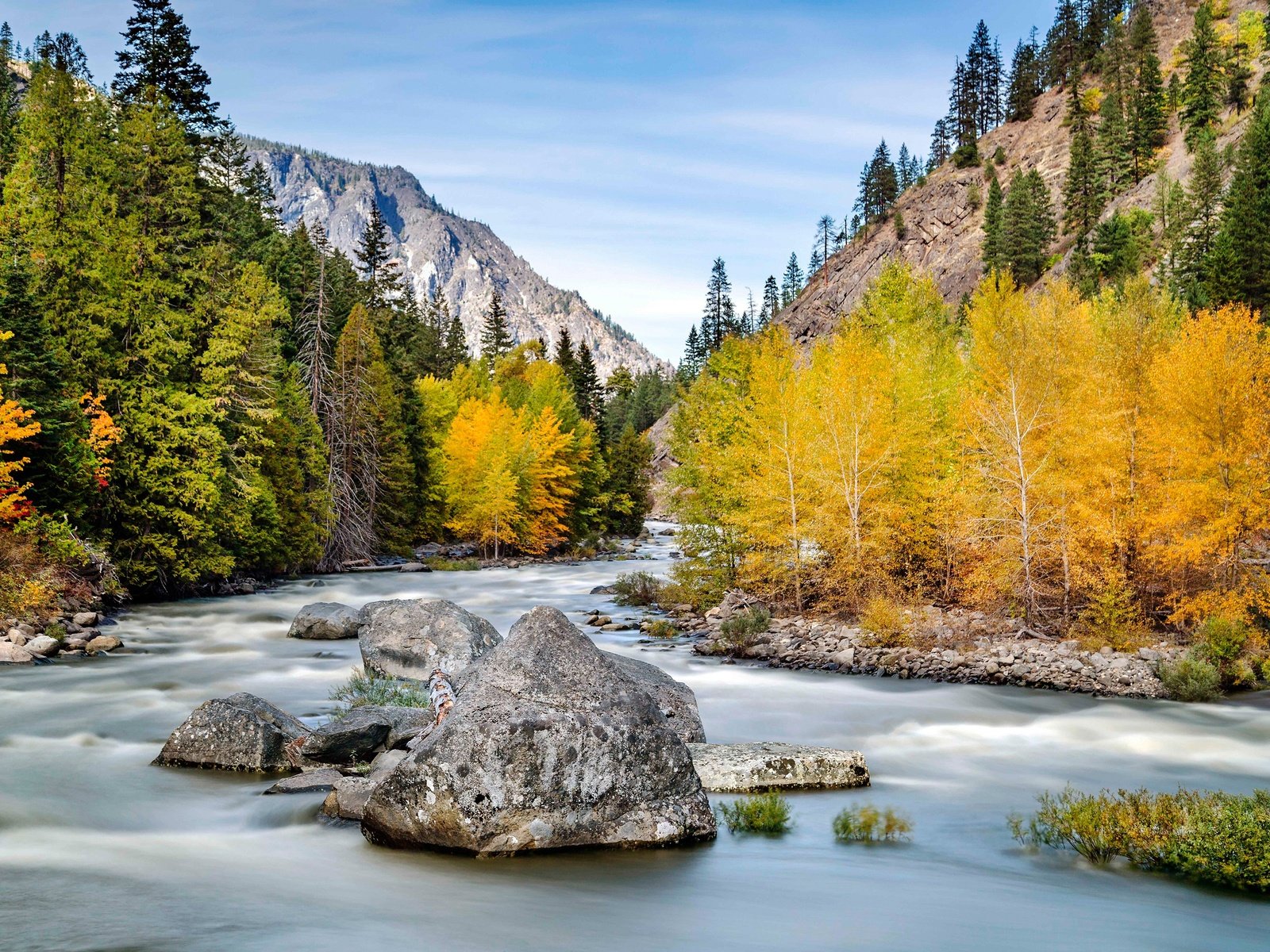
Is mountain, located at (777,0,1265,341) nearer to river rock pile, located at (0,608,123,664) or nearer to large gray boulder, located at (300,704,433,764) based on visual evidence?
river rock pile, located at (0,608,123,664)

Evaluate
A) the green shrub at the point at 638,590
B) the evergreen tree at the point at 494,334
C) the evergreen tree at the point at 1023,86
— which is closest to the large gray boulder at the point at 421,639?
the green shrub at the point at 638,590

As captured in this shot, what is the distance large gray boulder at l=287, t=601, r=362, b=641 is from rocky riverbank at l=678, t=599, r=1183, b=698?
29.8 feet

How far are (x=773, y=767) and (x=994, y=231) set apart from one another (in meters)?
90.1

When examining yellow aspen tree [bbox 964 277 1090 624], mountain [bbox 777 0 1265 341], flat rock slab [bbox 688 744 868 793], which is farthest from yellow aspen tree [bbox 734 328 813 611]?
mountain [bbox 777 0 1265 341]

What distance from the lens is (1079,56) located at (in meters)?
118

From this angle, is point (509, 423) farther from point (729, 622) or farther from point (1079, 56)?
point (1079, 56)

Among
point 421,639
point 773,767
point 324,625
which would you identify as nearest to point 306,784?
point 773,767

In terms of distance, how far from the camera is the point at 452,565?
45312 millimetres

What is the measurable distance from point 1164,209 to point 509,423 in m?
57.4

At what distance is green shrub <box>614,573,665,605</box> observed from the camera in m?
32.6

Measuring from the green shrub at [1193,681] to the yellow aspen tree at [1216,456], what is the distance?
11.8ft

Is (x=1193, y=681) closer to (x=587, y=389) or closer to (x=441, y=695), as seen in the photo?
(x=441, y=695)

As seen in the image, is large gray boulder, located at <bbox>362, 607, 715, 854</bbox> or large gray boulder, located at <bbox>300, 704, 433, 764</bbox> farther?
large gray boulder, located at <bbox>300, 704, 433, 764</bbox>

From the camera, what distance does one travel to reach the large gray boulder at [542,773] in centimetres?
753
